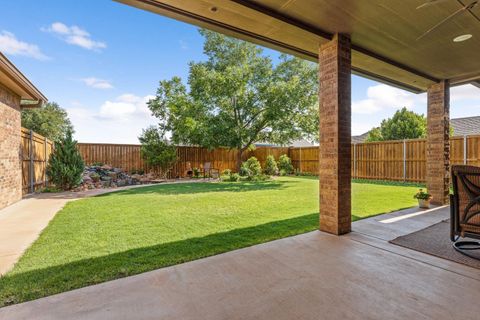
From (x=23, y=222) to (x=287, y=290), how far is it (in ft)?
16.4

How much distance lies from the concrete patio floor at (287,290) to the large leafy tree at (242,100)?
9659 mm

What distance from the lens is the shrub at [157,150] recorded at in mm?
13023

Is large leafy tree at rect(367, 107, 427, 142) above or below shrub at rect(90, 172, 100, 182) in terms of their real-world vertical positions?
above

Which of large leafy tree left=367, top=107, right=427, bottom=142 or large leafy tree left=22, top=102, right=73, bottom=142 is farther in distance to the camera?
large leafy tree left=367, top=107, right=427, bottom=142

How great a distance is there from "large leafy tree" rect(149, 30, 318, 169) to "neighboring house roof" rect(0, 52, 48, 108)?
5951mm

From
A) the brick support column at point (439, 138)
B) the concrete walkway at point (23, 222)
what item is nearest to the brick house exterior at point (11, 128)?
the concrete walkway at point (23, 222)

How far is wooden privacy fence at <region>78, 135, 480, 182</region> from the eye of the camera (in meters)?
9.39

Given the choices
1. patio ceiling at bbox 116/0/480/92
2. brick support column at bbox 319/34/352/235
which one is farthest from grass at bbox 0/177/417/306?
patio ceiling at bbox 116/0/480/92

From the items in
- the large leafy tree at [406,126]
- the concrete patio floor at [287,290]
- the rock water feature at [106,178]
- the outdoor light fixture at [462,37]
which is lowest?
the concrete patio floor at [287,290]

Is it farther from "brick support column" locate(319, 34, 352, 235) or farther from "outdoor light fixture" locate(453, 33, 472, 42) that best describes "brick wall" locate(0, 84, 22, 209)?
"outdoor light fixture" locate(453, 33, 472, 42)

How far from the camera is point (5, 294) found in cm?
210

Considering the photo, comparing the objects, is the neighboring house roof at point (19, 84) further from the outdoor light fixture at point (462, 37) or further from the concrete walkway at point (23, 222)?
the outdoor light fixture at point (462, 37)

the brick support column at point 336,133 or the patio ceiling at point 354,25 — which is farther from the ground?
the patio ceiling at point 354,25

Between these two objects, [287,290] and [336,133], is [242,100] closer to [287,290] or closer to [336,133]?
[336,133]
